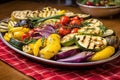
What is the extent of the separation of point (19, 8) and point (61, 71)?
3.61 ft

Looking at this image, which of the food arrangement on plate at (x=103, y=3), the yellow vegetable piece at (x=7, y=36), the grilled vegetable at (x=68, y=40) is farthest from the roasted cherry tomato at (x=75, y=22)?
the food arrangement on plate at (x=103, y=3)

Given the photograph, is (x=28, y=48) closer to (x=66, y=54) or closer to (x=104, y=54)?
(x=66, y=54)

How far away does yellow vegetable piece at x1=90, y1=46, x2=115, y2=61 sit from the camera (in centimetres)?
80

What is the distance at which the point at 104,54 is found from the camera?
2.64 ft

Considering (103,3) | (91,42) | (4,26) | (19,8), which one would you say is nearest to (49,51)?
(91,42)

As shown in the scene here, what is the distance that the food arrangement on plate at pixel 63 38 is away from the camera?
809 mm

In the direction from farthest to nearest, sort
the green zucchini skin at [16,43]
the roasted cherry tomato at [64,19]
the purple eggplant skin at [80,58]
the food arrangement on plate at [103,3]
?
the food arrangement on plate at [103,3], the roasted cherry tomato at [64,19], the green zucchini skin at [16,43], the purple eggplant skin at [80,58]

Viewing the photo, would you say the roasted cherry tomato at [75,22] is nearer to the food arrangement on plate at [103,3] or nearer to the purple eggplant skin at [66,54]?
the purple eggplant skin at [66,54]

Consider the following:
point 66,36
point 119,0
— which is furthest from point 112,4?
point 66,36

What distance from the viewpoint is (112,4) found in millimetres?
1557

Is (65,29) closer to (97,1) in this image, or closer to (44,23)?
(44,23)

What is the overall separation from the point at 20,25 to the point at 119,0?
0.78 m

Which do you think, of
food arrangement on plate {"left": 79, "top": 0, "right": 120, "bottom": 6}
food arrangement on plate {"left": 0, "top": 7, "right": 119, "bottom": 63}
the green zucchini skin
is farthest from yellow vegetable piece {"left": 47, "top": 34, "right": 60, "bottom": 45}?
food arrangement on plate {"left": 79, "top": 0, "right": 120, "bottom": 6}

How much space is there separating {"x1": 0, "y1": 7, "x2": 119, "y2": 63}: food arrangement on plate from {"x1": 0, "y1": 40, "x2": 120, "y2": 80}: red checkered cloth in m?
0.05
